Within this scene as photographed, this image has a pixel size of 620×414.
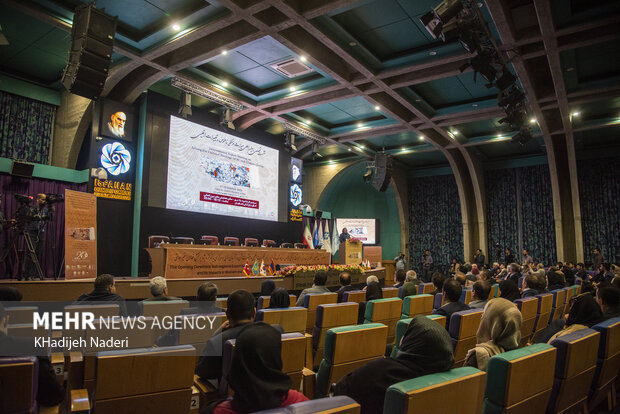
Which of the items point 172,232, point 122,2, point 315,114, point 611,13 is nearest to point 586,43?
point 611,13

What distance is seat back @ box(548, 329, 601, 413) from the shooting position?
179 cm

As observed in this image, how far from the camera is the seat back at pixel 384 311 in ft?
11.3

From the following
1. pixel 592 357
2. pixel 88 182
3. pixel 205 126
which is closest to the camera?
pixel 592 357

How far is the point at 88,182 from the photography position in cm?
746

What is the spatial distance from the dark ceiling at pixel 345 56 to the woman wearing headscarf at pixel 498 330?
15.7ft

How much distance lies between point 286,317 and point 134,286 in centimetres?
382

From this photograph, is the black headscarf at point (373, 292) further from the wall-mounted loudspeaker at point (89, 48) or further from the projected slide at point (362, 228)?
the projected slide at point (362, 228)

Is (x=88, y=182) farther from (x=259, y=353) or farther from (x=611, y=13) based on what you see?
(x=611, y=13)

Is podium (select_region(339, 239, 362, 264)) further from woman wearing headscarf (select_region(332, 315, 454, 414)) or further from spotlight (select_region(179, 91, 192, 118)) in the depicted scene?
woman wearing headscarf (select_region(332, 315, 454, 414))

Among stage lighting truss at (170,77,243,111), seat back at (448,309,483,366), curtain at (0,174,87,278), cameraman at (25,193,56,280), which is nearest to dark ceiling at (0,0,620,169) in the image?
stage lighting truss at (170,77,243,111)

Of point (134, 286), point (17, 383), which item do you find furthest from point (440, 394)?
point (134, 286)

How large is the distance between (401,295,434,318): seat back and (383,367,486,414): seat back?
7.67ft

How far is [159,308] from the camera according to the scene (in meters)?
3.08

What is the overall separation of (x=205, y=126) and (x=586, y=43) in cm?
789
